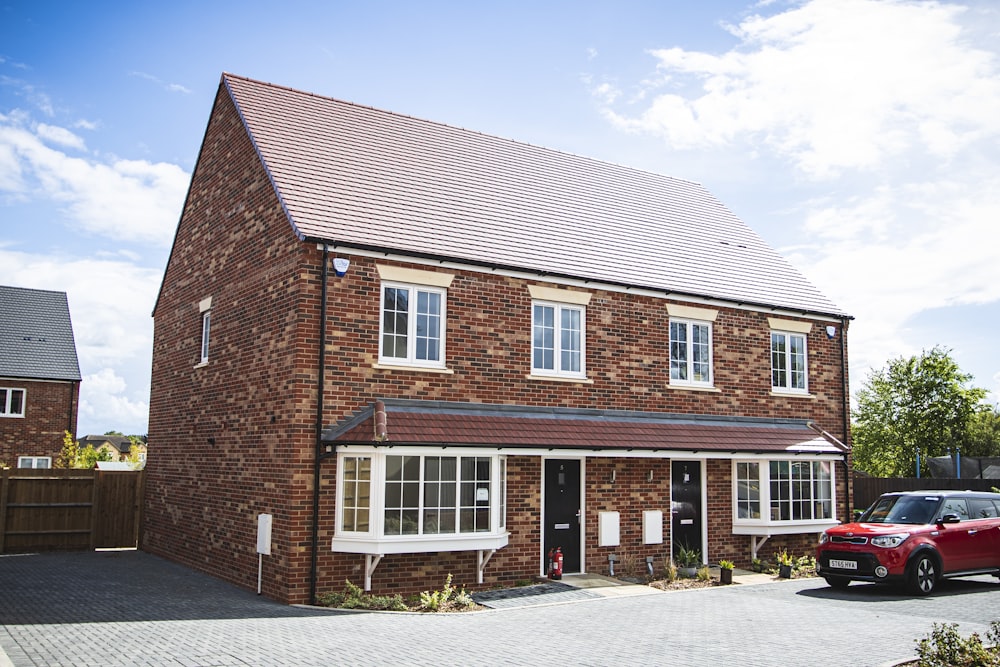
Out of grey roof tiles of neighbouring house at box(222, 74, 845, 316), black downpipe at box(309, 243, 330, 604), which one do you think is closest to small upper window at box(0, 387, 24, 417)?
grey roof tiles of neighbouring house at box(222, 74, 845, 316)

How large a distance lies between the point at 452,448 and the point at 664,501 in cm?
556

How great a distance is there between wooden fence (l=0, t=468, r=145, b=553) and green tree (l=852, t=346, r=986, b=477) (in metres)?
33.8

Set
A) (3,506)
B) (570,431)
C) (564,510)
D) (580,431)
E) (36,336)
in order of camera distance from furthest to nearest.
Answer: (36,336), (3,506), (564,510), (580,431), (570,431)

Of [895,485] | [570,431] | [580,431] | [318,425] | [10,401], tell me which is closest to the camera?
[318,425]

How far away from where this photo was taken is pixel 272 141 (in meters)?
16.3

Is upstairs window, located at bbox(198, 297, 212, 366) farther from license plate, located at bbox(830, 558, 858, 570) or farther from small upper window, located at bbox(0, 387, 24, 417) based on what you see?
small upper window, located at bbox(0, 387, 24, 417)

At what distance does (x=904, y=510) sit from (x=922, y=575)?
136 centimetres

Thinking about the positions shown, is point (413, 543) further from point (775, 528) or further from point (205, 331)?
point (775, 528)

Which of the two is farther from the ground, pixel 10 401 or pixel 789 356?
pixel 789 356

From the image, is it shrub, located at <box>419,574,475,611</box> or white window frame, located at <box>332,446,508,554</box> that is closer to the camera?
shrub, located at <box>419,574,475,611</box>

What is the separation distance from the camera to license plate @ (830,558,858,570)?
48.2 feet

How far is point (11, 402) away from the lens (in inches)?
1264

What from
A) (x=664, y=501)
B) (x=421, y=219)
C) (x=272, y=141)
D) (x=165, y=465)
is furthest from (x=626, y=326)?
(x=165, y=465)

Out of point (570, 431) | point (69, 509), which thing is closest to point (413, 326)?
point (570, 431)
